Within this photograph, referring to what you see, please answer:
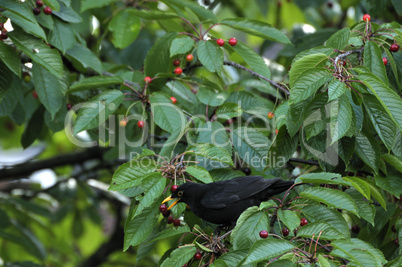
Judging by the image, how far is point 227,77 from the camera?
16.8 ft

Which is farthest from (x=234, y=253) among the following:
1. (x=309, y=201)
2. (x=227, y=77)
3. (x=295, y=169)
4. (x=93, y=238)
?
(x=93, y=238)

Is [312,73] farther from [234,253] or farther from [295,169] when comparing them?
[295,169]

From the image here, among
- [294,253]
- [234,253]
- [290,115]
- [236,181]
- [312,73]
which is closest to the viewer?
[294,253]

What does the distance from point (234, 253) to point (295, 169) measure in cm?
162

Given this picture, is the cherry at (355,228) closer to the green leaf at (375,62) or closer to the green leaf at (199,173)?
the green leaf at (375,62)

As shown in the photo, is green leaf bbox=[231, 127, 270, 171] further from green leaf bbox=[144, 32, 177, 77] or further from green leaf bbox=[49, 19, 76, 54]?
green leaf bbox=[49, 19, 76, 54]

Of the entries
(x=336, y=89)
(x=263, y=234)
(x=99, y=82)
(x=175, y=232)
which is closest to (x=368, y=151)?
(x=336, y=89)

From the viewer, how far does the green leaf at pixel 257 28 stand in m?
3.97

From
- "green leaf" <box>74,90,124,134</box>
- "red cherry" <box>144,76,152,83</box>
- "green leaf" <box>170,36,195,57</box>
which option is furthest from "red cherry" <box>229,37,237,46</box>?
"green leaf" <box>74,90,124,134</box>

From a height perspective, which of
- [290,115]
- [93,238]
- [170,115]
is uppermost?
[290,115]

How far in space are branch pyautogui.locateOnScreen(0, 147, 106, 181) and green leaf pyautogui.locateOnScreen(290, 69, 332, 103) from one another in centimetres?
365

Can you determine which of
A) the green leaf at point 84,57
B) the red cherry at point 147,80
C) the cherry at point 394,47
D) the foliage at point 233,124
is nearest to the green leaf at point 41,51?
the foliage at point 233,124

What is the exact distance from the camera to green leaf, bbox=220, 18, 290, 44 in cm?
397

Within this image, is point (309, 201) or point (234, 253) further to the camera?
point (309, 201)
